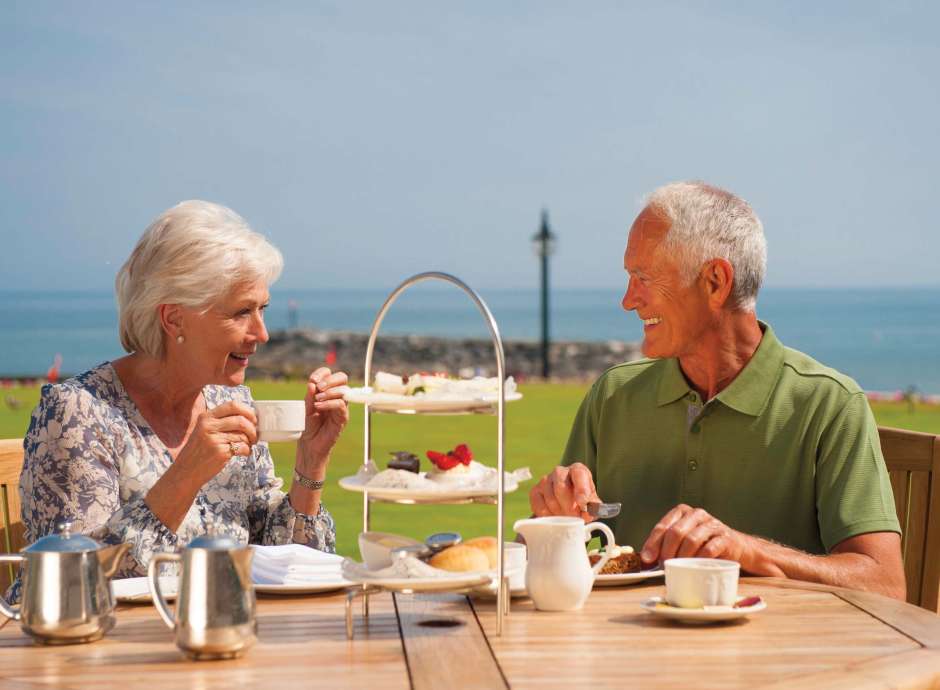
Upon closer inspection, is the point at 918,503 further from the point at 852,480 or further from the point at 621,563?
the point at 621,563

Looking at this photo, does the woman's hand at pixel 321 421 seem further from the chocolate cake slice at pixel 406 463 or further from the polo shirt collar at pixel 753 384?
the chocolate cake slice at pixel 406 463

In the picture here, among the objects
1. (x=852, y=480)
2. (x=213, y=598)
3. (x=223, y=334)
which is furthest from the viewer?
(x=223, y=334)

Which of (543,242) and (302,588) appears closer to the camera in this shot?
(302,588)

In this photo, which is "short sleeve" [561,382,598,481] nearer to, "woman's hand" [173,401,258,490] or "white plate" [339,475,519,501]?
"woman's hand" [173,401,258,490]

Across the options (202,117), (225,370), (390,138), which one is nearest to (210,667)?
(225,370)

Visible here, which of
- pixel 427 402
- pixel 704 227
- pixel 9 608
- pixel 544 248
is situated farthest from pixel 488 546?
pixel 544 248

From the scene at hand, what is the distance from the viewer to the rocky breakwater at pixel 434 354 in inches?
906

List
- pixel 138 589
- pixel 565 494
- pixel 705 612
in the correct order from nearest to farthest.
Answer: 1. pixel 705 612
2. pixel 138 589
3. pixel 565 494

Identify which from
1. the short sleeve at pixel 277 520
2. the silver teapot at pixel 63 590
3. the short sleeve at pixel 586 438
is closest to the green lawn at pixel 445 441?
the short sleeve at pixel 586 438

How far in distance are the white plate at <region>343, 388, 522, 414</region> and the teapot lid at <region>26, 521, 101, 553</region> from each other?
0.48 meters

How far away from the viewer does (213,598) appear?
1672mm

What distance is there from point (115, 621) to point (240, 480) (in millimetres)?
1058

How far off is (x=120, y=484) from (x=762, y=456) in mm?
1490

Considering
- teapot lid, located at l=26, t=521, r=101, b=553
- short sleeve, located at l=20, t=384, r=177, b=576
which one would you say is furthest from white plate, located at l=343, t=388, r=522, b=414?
short sleeve, located at l=20, t=384, r=177, b=576
